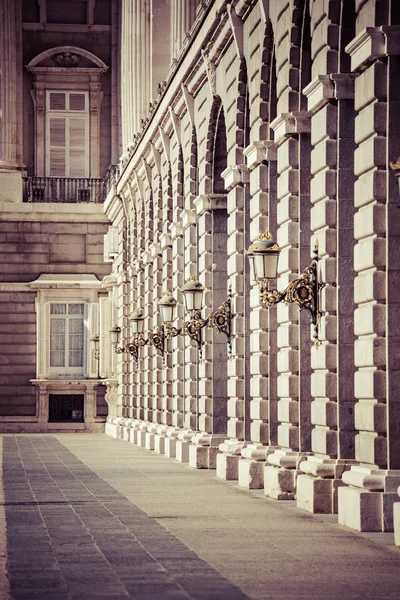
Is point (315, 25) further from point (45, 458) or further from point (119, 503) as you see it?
point (45, 458)

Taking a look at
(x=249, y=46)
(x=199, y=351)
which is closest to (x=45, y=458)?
(x=199, y=351)

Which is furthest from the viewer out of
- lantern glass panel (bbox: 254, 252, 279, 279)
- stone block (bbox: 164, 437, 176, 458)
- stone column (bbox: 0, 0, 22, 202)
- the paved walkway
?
stone column (bbox: 0, 0, 22, 202)

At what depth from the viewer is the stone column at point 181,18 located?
33406mm

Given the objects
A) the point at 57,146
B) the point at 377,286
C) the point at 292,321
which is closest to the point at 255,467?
the point at 292,321

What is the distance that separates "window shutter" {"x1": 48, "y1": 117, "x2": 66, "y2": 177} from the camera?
182 feet

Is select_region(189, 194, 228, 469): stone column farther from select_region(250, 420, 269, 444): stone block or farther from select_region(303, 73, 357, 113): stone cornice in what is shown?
select_region(303, 73, 357, 113): stone cornice

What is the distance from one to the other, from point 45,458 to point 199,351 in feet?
19.7

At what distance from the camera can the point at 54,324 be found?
52938 mm

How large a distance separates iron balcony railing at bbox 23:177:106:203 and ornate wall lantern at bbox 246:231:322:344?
115ft

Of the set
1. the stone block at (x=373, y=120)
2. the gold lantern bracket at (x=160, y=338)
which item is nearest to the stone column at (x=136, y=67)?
the gold lantern bracket at (x=160, y=338)

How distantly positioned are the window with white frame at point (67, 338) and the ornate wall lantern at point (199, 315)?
24858 mm

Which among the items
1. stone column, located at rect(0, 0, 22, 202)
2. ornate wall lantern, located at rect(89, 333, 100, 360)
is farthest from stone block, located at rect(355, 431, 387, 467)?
stone column, located at rect(0, 0, 22, 202)

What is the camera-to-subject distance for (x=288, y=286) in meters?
18.0

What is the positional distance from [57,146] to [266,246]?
124 feet
